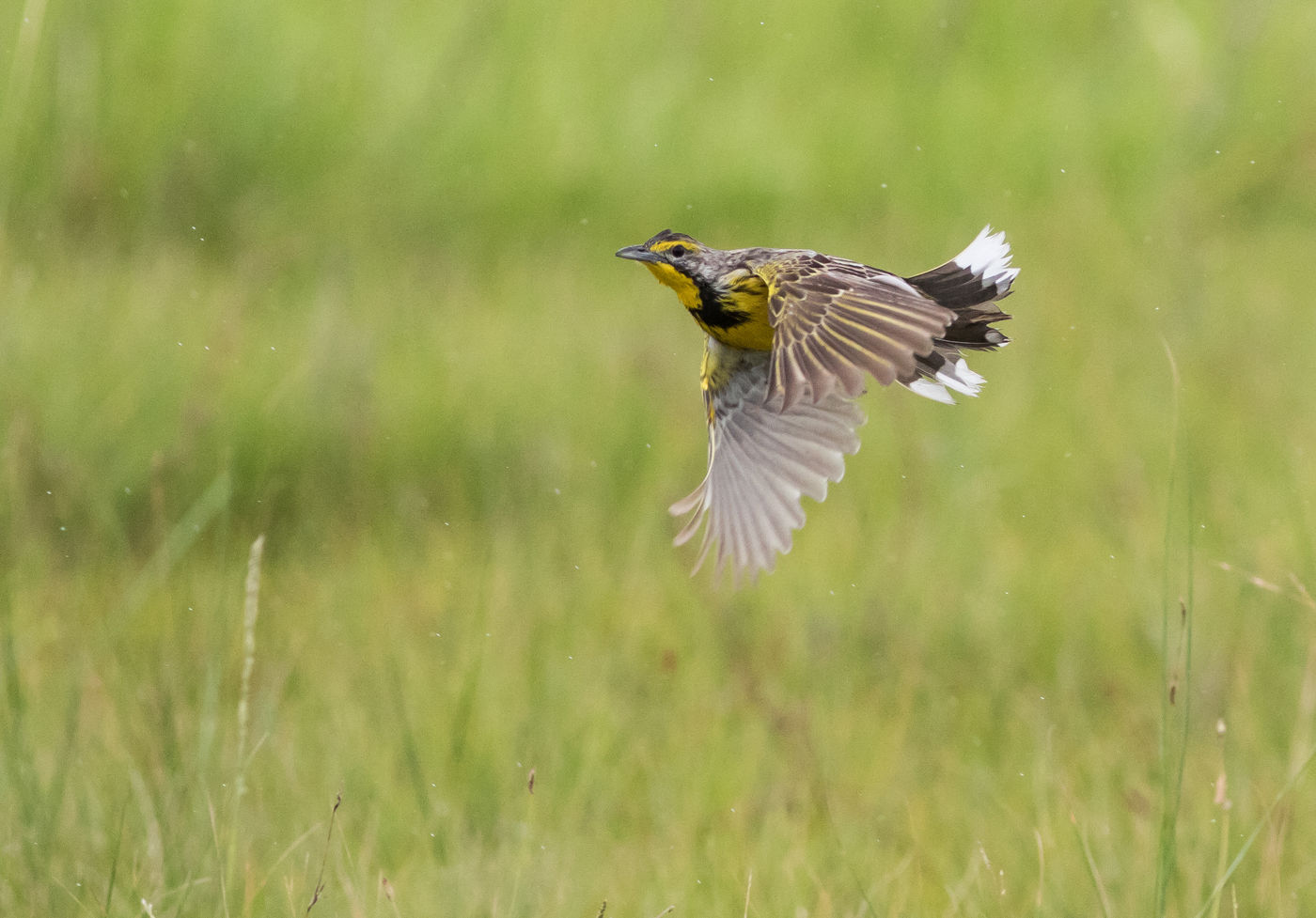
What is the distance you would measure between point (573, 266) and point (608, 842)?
3292 millimetres

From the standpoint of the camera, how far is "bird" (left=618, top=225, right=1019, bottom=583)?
6.77ft

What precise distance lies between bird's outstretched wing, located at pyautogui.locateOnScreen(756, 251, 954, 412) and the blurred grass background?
37 cm

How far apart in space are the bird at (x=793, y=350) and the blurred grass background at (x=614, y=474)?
1.21 feet

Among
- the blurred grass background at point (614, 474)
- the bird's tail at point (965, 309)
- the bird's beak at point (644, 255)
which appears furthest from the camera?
the blurred grass background at point (614, 474)

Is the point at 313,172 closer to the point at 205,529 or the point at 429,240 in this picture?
the point at 429,240

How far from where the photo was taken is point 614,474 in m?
4.75

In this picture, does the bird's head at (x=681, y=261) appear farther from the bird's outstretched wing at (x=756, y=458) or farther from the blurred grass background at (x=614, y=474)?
the blurred grass background at (x=614, y=474)

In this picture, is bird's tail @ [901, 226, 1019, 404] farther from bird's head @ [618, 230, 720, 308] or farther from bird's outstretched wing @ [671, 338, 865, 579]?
bird's head @ [618, 230, 720, 308]

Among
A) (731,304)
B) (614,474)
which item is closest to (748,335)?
(731,304)

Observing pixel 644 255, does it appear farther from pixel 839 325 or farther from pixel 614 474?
pixel 614 474

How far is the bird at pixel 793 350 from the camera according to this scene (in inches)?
81.2

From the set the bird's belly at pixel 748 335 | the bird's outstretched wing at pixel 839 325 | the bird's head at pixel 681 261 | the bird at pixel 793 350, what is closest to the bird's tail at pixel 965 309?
the bird at pixel 793 350

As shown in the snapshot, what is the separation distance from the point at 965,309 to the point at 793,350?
0.41 metres

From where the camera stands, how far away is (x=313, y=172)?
6078 mm
